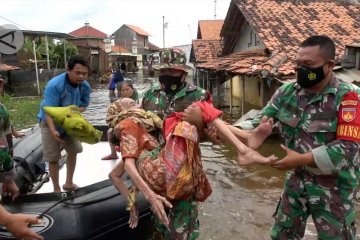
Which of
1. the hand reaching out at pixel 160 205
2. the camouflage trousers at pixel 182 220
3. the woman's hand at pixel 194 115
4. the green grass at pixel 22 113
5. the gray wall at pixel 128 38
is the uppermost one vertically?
the gray wall at pixel 128 38

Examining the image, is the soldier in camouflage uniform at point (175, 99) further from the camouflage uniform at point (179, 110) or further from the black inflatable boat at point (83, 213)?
the black inflatable boat at point (83, 213)

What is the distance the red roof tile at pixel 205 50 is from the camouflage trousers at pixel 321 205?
1779 centimetres

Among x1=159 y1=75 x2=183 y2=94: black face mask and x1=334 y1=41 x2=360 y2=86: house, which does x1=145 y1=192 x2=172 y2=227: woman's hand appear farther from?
x1=334 y1=41 x2=360 y2=86: house

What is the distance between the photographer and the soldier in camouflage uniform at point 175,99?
105 inches

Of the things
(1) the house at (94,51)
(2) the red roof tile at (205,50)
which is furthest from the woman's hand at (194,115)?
(1) the house at (94,51)

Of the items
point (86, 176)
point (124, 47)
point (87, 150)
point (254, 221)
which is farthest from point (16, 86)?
point (124, 47)

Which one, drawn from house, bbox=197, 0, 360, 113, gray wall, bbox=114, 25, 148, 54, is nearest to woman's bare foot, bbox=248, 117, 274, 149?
house, bbox=197, 0, 360, 113

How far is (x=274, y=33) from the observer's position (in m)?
12.8

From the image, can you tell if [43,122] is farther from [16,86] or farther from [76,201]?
[16,86]

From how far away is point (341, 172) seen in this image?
8.10ft

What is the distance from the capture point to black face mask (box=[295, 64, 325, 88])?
A: 2442mm

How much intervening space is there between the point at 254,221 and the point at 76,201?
2782mm

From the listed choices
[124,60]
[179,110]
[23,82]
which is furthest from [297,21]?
[124,60]

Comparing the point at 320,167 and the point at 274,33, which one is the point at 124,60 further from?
the point at 320,167
